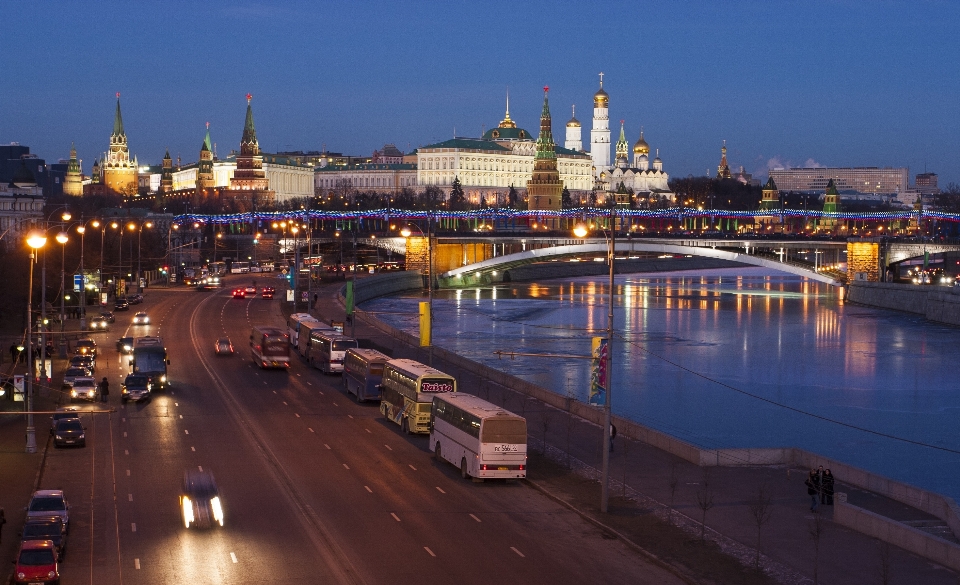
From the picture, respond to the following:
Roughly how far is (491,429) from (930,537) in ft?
23.3

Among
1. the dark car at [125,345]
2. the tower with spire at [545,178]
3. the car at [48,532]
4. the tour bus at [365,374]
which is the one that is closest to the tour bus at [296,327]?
the dark car at [125,345]

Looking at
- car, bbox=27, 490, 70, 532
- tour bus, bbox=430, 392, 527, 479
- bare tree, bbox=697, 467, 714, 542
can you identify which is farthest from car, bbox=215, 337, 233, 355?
car, bbox=27, 490, 70, 532

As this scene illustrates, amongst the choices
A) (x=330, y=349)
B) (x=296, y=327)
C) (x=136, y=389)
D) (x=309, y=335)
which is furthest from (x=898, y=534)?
(x=296, y=327)

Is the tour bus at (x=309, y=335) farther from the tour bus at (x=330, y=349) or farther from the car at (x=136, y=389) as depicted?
the car at (x=136, y=389)

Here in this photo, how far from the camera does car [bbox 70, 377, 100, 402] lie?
30.2m

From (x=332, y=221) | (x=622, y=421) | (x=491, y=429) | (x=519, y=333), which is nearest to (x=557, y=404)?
(x=622, y=421)

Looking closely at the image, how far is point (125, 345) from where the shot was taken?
131 feet

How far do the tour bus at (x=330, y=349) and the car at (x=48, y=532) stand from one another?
Answer: 18.5 metres

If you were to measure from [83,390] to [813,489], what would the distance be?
17.6m

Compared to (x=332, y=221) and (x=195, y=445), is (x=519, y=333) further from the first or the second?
(x=332, y=221)

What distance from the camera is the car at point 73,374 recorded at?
104ft

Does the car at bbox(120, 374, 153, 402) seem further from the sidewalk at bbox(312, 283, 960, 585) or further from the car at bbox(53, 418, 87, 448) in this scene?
the sidewalk at bbox(312, 283, 960, 585)

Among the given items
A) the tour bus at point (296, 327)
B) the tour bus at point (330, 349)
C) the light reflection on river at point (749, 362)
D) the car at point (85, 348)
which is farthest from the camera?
the tour bus at point (296, 327)

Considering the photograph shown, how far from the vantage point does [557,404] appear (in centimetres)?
2978
